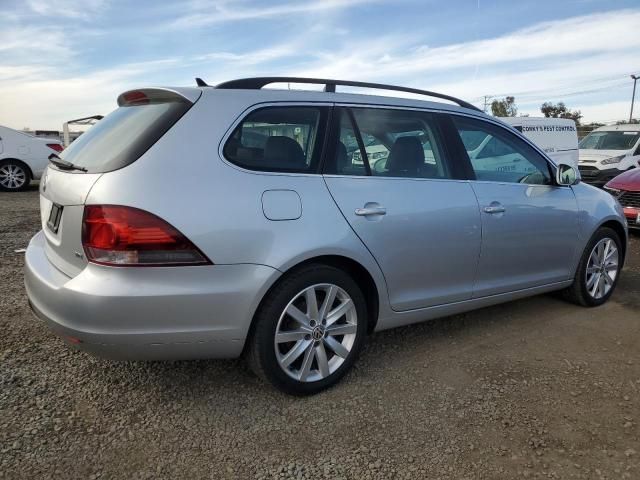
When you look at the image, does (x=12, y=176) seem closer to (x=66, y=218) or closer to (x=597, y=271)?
(x=66, y=218)

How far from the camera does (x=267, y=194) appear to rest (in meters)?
2.56

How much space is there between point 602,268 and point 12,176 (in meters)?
11.7

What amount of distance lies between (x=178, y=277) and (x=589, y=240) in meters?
3.41

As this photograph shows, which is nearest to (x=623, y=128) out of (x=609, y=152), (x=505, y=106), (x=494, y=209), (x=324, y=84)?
(x=609, y=152)

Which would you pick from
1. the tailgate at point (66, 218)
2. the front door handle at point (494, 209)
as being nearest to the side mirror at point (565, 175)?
the front door handle at point (494, 209)

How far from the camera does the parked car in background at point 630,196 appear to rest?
7.10 metres

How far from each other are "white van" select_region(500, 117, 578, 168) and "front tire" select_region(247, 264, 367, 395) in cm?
956

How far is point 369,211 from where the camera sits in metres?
2.89

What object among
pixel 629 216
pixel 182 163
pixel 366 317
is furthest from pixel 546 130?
pixel 182 163

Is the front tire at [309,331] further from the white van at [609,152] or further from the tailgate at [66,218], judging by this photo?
the white van at [609,152]

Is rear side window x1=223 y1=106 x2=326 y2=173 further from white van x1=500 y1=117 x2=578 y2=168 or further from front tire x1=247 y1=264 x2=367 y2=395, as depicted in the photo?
white van x1=500 y1=117 x2=578 y2=168

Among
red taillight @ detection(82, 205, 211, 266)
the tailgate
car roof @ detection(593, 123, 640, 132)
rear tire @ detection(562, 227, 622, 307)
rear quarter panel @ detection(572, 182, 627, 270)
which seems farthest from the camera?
car roof @ detection(593, 123, 640, 132)

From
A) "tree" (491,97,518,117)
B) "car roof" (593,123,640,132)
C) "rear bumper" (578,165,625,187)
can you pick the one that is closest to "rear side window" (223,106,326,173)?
"rear bumper" (578,165,625,187)

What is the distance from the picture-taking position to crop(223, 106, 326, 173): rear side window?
2611 mm
